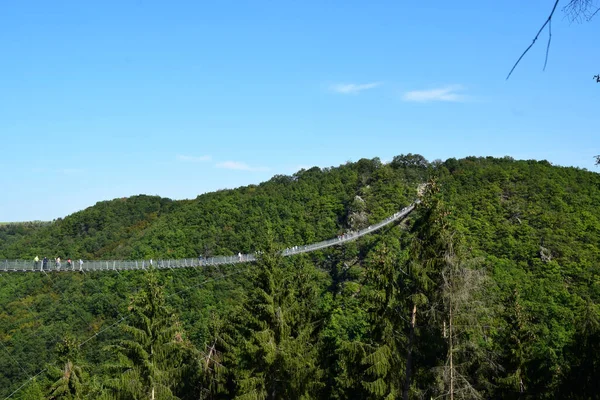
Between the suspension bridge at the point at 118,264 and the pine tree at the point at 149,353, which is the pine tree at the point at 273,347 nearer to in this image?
the suspension bridge at the point at 118,264

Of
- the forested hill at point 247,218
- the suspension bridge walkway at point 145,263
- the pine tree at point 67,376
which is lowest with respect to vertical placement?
the pine tree at point 67,376

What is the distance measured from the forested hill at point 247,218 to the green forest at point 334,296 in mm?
289

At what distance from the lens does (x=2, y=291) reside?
4994cm

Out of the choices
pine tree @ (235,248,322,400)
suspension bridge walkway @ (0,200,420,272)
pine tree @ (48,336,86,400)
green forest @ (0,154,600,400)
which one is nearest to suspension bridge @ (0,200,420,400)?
suspension bridge walkway @ (0,200,420,272)

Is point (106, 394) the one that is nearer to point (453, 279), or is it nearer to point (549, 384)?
point (453, 279)

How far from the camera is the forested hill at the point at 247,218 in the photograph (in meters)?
→ 58.8

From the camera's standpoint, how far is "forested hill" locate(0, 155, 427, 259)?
5875cm

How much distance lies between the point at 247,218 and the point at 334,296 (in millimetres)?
22743

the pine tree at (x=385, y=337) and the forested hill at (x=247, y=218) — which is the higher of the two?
the forested hill at (x=247, y=218)

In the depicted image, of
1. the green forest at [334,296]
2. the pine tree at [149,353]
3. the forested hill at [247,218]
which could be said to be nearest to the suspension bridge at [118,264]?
the green forest at [334,296]

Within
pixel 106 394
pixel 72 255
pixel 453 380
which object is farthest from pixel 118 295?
pixel 453 380

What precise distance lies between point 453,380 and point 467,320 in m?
1.43

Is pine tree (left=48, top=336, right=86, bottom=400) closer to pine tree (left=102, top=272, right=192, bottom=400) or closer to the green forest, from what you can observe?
the green forest

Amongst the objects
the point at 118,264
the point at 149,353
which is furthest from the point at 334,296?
the point at 149,353
